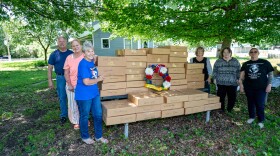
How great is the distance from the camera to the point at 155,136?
3797 millimetres

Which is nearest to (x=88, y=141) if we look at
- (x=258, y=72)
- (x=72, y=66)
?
(x=72, y=66)

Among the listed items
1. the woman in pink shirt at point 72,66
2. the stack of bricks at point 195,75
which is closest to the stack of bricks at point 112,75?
the woman in pink shirt at point 72,66

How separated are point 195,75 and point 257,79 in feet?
4.49

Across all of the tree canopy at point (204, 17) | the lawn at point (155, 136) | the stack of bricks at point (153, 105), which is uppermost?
the tree canopy at point (204, 17)

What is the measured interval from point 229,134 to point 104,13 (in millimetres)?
4699

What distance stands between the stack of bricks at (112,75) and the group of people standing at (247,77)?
2183 mm

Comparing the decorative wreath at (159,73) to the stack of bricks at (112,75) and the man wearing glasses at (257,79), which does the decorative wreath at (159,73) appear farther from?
the man wearing glasses at (257,79)

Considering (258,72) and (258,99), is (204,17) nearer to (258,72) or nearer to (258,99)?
(258,72)

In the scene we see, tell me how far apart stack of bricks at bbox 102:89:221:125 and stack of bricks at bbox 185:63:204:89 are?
0.57 m

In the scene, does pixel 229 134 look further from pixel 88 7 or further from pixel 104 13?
pixel 88 7

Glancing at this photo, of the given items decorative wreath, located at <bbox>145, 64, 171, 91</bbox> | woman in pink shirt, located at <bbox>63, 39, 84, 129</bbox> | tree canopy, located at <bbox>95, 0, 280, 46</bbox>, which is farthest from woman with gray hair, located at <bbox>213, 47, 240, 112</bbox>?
woman in pink shirt, located at <bbox>63, 39, 84, 129</bbox>

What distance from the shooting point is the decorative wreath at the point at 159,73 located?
4039 mm

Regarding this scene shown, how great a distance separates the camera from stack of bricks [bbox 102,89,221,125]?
3.49m

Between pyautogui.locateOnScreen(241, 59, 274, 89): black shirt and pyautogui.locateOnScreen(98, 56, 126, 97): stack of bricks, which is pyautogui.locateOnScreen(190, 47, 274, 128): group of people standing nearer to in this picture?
pyautogui.locateOnScreen(241, 59, 274, 89): black shirt
